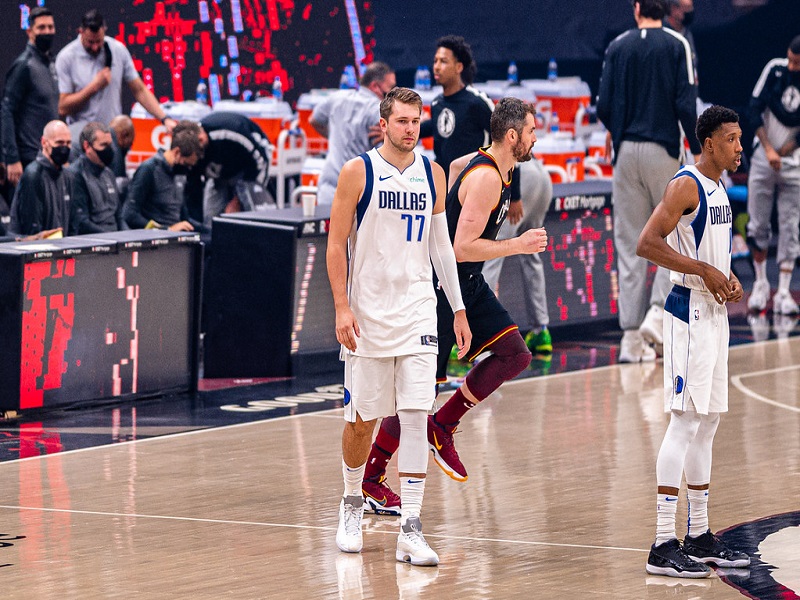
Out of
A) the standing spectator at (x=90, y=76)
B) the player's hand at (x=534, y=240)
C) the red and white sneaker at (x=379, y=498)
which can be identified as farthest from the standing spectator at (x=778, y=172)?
the player's hand at (x=534, y=240)

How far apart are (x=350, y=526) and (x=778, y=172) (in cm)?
896

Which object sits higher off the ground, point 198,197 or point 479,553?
point 198,197

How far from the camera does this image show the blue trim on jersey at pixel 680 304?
681cm

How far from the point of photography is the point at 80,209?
484 inches

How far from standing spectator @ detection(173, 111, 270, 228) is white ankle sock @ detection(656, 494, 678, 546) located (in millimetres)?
7154

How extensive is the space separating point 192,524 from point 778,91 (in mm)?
9110

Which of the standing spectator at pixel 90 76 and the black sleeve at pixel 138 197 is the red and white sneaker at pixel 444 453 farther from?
the standing spectator at pixel 90 76

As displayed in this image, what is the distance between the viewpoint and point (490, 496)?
27.0ft

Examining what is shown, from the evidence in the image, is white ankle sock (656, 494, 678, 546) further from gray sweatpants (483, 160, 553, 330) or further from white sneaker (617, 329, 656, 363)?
white sneaker (617, 329, 656, 363)

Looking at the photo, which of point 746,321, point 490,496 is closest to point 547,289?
point 746,321

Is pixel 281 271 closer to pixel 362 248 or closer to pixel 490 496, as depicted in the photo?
pixel 490 496

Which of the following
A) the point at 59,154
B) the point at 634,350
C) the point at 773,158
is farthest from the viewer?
the point at 773,158

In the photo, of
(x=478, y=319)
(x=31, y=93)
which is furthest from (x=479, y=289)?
(x=31, y=93)

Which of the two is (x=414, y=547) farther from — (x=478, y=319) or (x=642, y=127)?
(x=642, y=127)
